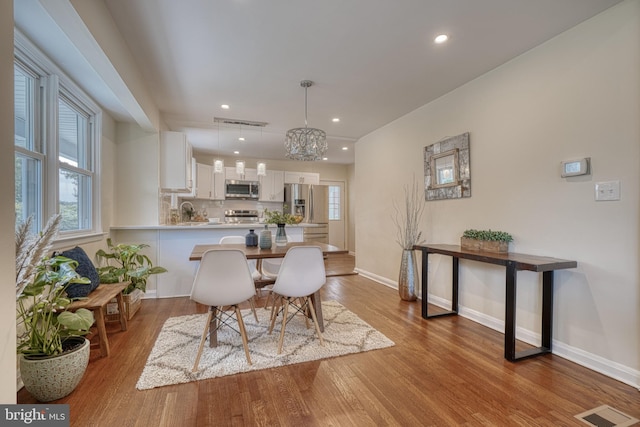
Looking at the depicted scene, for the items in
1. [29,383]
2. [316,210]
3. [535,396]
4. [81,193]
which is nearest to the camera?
[29,383]

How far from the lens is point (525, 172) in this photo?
98.8 inches

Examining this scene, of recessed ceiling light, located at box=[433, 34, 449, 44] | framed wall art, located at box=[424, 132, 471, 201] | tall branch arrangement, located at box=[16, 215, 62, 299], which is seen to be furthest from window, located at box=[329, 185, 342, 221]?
tall branch arrangement, located at box=[16, 215, 62, 299]

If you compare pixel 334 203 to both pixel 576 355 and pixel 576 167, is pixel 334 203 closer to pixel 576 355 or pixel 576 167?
pixel 576 167

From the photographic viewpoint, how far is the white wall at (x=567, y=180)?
1.90 meters

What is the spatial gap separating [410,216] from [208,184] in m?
4.45

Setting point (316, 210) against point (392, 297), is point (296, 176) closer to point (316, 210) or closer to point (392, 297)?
point (316, 210)

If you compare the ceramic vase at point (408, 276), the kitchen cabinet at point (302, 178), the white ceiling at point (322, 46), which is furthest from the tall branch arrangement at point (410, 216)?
the kitchen cabinet at point (302, 178)

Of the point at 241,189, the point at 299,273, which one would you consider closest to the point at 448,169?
the point at 299,273

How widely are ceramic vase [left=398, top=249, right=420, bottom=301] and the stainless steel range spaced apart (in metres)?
4.13

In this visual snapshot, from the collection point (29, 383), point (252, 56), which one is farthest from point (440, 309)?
point (29, 383)

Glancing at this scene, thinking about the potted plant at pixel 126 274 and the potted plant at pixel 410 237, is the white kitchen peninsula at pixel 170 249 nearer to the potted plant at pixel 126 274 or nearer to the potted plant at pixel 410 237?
the potted plant at pixel 126 274

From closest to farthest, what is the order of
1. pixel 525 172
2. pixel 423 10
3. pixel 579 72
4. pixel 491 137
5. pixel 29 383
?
pixel 29 383
pixel 423 10
pixel 579 72
pixel 525 172
pixel 491 137

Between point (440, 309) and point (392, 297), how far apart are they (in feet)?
2.09

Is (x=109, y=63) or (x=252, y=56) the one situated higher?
(x=252, y=56)
